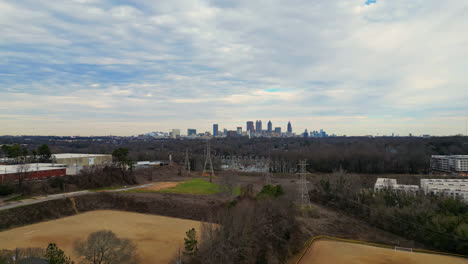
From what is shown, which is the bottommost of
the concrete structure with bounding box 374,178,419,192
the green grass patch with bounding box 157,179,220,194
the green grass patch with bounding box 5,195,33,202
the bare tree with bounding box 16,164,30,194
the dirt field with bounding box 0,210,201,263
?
the dirt field with bounding box 0,210,201,263

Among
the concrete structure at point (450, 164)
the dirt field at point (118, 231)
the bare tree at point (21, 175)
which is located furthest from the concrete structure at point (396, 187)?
the bare tree at point (21, 175)

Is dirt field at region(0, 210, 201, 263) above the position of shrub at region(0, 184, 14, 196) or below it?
below

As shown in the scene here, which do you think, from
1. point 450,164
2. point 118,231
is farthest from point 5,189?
point 450,164

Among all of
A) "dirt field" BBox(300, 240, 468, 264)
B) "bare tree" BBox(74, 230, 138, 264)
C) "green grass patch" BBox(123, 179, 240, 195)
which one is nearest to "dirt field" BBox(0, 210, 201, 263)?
"bare tree" BBox(74, 230, 138, 264)

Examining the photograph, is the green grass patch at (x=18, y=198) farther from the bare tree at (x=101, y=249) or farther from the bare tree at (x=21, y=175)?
the bare tree at (x=101, y=249)

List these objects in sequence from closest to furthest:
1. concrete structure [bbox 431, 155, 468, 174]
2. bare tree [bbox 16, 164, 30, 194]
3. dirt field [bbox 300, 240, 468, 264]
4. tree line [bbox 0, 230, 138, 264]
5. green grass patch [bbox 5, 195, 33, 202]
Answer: tree line [bbox 0, 230, 138, 264], dirt field [bbox 300, 240, 468, 264], green grass patch [bbox 5, 195, 33, 202], bare tree [bbox 16, 164, 30, 194], concrete structure [bbox 431, 155, 468, 174]

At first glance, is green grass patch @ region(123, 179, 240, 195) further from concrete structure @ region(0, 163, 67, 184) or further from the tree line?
A: the tree line

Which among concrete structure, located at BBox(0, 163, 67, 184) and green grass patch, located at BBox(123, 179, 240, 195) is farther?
green grass patch, located at BBox(123, 179, 240, 195)
